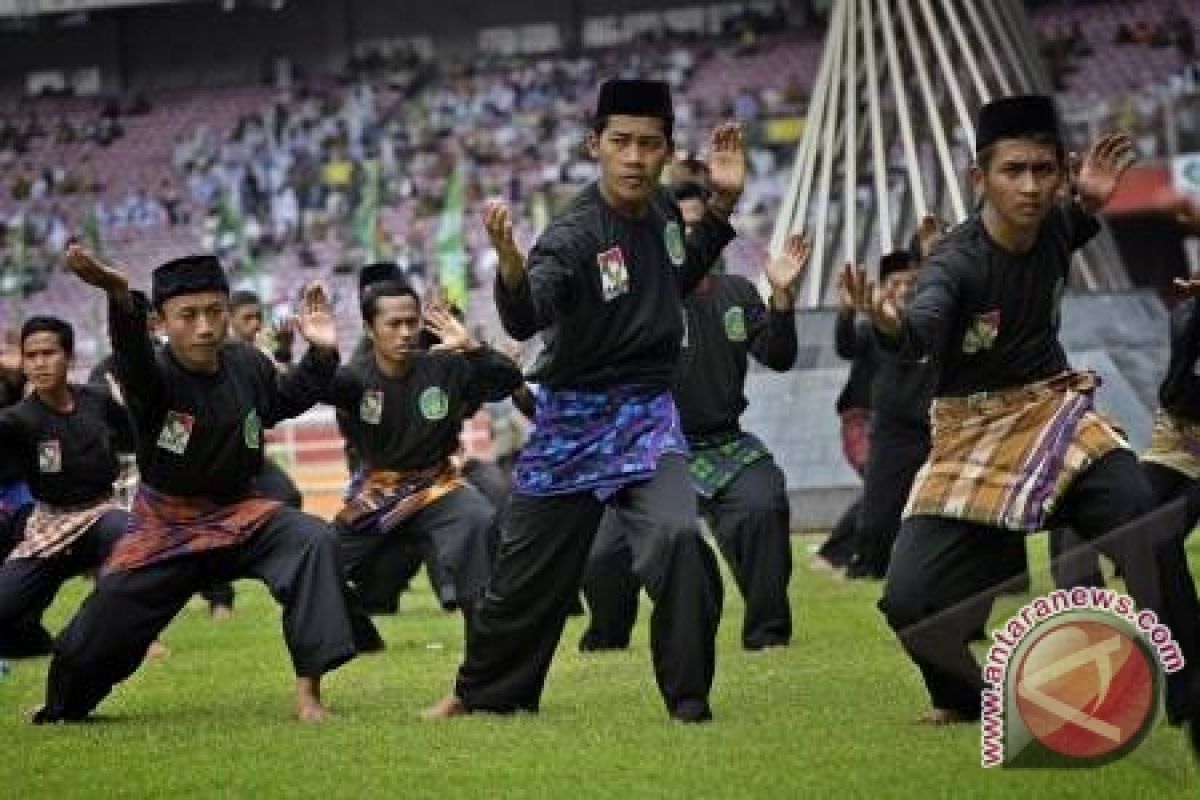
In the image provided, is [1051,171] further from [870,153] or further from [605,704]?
[870,153]

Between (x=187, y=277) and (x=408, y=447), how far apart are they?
9.71ft

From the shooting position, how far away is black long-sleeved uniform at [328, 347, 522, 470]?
471 inches

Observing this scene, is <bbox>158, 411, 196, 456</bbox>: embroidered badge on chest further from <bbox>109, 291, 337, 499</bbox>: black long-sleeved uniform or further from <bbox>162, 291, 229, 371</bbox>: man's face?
<bbox>162, 291, 229, 371</bbox>: man's face

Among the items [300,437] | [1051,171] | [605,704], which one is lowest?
[300,437]

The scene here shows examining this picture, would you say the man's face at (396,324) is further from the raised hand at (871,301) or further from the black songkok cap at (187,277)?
the raised hand at (871,301)

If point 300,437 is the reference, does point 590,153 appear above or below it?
above

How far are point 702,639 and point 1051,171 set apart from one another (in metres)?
1.84

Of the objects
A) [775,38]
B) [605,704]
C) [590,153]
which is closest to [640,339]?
[590,153]

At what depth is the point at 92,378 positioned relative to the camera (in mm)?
13242

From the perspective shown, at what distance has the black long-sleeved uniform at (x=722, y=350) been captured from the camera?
11273mm

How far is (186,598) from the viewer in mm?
9344

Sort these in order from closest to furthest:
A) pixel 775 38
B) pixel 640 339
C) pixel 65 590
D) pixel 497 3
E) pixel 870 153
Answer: pixel 640 339
pixel 65 590
pixel 870 153
pixel 775 38
pixel 497 3

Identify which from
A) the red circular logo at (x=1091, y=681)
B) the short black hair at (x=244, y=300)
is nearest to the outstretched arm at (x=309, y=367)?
the red circular logo at (x=1091, y=681)

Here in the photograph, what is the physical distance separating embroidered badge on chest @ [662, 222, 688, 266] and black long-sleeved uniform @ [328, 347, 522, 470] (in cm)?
332
